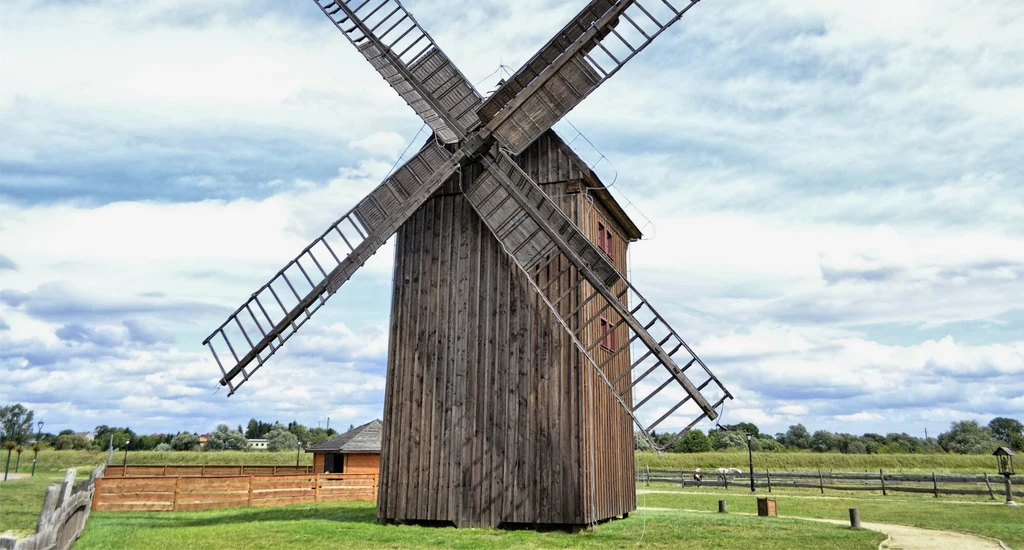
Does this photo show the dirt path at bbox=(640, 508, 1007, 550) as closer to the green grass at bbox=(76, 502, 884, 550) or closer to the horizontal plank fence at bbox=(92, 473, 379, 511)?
the green grass at bbox=(76, 502, 884, 550)

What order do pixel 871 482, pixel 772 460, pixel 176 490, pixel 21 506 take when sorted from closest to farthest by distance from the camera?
pixel 21 506, pixel 176 490, pixel 871 482, pixel 772 460

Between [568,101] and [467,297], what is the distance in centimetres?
415

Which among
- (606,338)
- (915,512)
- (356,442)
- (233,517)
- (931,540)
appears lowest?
(915,512)

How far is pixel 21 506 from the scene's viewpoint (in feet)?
54.9

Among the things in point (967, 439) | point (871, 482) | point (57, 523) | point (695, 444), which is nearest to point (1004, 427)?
point (967, 439)

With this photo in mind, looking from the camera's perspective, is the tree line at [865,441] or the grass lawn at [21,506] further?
the tree line at [865,441]

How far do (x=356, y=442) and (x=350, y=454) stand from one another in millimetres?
766

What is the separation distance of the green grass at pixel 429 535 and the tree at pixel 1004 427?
79771 mm

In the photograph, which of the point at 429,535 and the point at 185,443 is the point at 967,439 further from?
→ the point at 185,443

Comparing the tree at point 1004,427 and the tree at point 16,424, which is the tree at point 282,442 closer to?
the tree at point 16,424

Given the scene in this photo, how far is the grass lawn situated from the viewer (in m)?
13.0

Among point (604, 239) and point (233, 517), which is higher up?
point (604, 239)

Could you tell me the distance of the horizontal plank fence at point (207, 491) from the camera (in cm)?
1745

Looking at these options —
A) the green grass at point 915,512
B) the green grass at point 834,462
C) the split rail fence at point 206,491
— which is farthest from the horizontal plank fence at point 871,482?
the split rail fence at point 206,491
